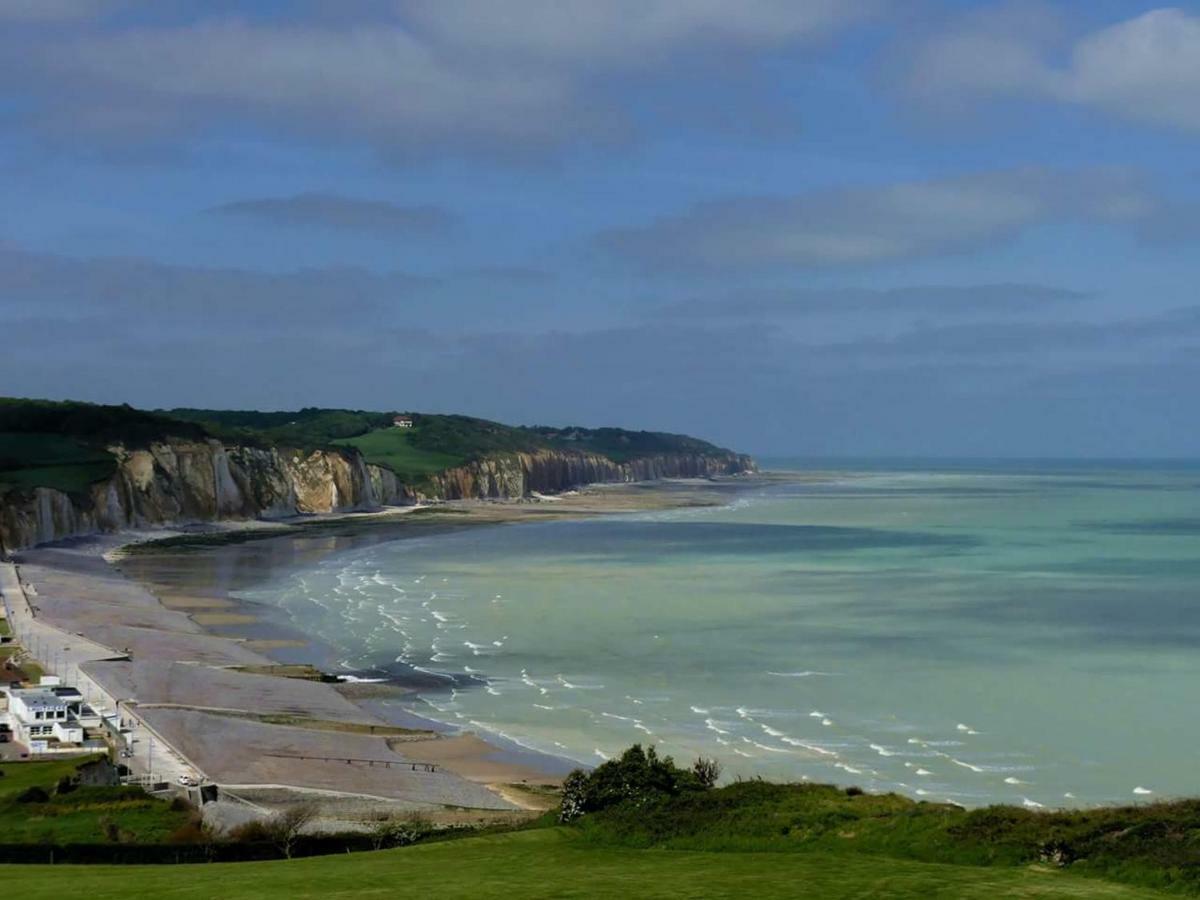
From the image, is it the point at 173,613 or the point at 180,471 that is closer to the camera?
the point at 173,613

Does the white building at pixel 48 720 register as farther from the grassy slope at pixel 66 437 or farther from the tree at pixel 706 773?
the grassy slope at pixel 66 437

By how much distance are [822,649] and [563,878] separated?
124ft

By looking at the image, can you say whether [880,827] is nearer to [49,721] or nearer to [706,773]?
[706,773]

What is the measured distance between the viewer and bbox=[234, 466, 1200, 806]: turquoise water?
3662 centimetres

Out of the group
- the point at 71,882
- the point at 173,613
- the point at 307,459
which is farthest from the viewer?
the point at 307,459

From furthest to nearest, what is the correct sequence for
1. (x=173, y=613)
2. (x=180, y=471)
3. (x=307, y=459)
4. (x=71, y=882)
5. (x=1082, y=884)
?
1. (x=307, y=459)
2. (x=180, y=471)
3. (x=173, y=613)
4. (x=71, y=882)
5. (x=1082, y=884)

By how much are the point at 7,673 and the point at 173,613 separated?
19.6 m

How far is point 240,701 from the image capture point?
42.9 m

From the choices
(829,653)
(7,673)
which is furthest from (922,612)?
(7,673)

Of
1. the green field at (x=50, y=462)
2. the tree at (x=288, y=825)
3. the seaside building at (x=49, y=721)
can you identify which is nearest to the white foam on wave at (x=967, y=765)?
the tree at (x=288, y=825)

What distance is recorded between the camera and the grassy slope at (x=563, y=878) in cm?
1702

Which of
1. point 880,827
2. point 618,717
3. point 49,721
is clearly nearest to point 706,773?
point 880,827

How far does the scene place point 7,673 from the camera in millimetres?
46438

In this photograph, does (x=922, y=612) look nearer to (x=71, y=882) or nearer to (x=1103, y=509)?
(x=71, y=882)
